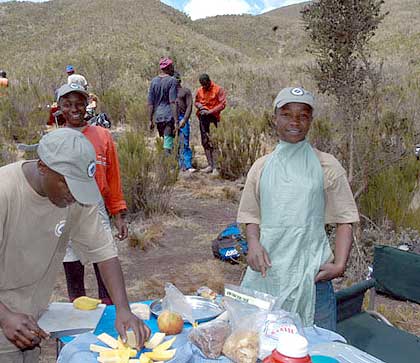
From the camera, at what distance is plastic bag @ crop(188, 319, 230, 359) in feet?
5.49

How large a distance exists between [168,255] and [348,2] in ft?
9.28

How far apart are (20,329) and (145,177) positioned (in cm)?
443

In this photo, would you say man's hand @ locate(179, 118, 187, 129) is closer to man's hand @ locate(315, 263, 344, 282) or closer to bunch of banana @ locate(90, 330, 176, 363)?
man's hand @ locate(315, 263, 344, 282)

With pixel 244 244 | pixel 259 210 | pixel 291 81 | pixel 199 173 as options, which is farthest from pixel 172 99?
pixel 291 81

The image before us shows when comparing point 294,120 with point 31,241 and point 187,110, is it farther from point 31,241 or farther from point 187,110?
point 187,110

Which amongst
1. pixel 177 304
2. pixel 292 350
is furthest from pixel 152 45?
pixel 292 350

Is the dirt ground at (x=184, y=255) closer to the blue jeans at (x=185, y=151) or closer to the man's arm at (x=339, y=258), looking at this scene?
the blue jeans at (x=185, y=151)

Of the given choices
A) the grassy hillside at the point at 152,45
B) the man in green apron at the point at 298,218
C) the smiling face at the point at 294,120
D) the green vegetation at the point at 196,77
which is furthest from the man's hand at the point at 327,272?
the grassy hillside at the point at 152,45

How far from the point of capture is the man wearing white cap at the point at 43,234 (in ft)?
5.32

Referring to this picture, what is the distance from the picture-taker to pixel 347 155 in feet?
15.6

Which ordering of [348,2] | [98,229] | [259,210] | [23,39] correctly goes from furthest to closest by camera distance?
[23,39], [348,2], [259,210], [98,229]

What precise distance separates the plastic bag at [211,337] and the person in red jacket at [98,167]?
4.43 ft

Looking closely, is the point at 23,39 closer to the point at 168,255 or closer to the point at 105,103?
the point at 105,103

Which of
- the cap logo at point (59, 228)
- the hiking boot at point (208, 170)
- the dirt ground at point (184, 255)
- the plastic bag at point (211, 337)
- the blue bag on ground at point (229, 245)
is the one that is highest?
the cap logo at point (59, 228)
